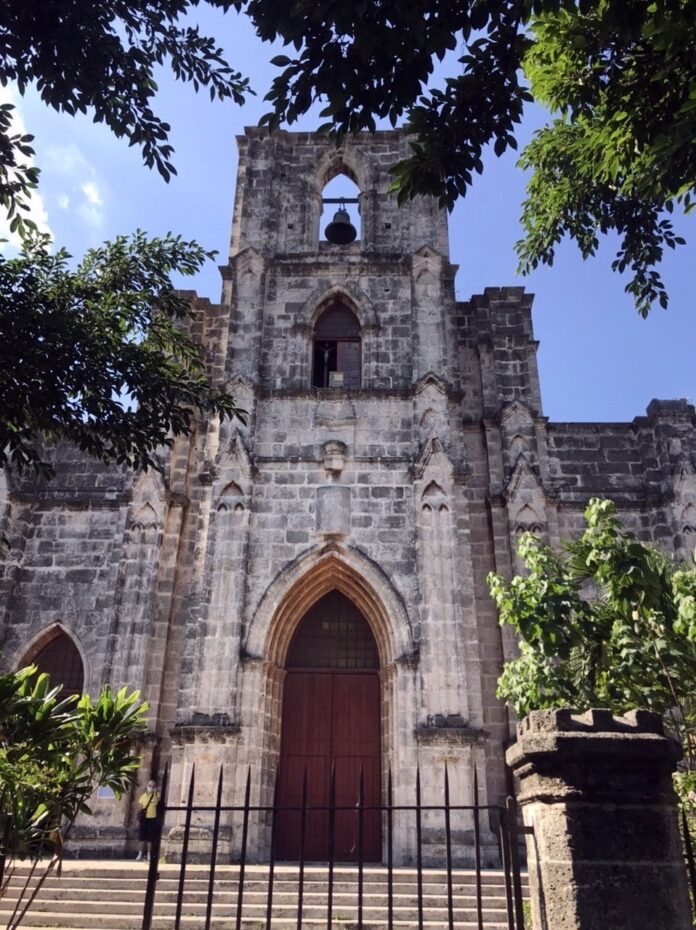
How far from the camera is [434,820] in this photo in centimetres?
1111

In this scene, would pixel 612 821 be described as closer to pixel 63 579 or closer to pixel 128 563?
pixel 128 563

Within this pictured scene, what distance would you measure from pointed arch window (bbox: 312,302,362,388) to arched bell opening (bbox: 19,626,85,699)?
6.90m

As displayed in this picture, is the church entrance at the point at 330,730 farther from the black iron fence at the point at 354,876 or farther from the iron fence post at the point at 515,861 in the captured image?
the iron fence post at the point at 515,861

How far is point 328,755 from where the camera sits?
498 inches

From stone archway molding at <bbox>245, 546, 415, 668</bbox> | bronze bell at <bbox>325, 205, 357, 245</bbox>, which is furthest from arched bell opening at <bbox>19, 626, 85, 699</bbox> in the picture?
bronze bell at <bbox>325, 205, 357, 245</bbox>

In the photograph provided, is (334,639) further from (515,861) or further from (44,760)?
(515,861)

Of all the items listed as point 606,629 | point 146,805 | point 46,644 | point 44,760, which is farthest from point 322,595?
point 44,760

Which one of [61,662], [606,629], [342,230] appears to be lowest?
[606,629]

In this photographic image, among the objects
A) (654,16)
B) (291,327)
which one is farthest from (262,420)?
(654,16)

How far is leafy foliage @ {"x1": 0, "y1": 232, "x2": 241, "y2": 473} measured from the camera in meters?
7.90

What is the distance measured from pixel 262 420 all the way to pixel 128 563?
3.64m

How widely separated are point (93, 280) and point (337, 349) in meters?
7.11

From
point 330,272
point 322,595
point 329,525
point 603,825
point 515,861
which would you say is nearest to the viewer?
point 603,825

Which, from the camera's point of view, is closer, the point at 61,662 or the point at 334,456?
the point at 61,662
